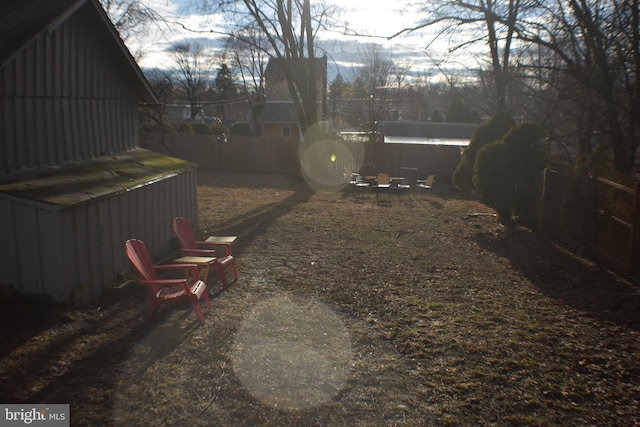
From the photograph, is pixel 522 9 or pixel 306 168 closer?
pixel 522 9

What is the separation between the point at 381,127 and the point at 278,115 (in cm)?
1263

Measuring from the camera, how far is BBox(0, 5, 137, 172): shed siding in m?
7.61

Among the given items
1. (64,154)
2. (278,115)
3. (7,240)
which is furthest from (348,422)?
(278,115)

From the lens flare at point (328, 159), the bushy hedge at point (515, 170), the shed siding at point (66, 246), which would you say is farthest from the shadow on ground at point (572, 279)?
the lens flare at point (328, 159)

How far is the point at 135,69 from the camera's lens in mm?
10906

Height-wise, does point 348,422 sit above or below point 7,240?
below

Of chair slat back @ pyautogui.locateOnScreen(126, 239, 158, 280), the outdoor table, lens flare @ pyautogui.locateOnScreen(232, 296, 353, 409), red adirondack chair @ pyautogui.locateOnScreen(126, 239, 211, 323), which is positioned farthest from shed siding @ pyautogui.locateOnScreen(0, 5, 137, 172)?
lens flare @ pyautogui.locateOnScreen(232, 296, 353, 409)

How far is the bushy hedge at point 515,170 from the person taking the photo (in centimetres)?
1258

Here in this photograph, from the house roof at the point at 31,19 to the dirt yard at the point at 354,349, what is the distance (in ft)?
11.8

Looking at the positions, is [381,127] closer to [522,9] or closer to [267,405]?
[522,9]

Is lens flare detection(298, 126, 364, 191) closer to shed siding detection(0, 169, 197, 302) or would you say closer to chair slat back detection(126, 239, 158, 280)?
shed siding detection(0, 169, 197, 302)

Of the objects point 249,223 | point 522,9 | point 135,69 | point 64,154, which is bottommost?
point 249,223

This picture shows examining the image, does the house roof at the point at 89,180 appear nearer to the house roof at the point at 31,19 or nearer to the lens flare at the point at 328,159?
the house roof at the point at 31,19

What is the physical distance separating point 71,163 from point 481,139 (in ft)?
36.1
